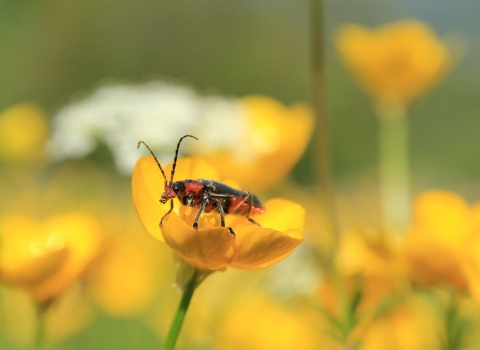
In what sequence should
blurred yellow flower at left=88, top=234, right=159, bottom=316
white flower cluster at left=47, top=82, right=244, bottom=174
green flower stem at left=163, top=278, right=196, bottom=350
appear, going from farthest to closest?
blurred yellow flower at left=88, top=234, right=159, bottom=316, white flower cluster at left=47, top=82, right=244, bottom=174, green flower stem at left=163, top=278, right=196, bottom=350

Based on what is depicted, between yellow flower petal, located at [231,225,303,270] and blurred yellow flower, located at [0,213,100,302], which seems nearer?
yellow flower petal, located at [231,225,303,270]

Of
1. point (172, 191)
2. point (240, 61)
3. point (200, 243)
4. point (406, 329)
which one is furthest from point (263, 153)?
point (240, 61)

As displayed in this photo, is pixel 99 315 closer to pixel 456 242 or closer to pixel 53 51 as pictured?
pixel 456 242

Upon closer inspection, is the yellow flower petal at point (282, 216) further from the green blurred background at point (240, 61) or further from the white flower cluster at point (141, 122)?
the green blurred background at point (240, 61)

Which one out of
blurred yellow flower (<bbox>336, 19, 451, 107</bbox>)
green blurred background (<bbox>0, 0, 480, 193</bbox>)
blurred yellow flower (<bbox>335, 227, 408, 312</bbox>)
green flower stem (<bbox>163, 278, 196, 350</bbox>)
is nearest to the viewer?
green flower stem (<bbox>163, 278, 196, 350</bbox>)

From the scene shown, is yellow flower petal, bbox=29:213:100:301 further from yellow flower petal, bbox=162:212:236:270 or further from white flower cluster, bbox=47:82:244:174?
yellow flower petal, bbox=162:212:236:270

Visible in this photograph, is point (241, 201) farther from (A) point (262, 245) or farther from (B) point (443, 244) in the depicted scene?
(B) point (443, 244)

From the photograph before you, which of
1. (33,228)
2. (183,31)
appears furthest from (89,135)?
(183,31)

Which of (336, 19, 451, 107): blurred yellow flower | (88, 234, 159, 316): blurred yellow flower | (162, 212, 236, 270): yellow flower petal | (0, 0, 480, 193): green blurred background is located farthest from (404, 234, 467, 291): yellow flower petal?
(0, 0, 480, 193): green blurred background
